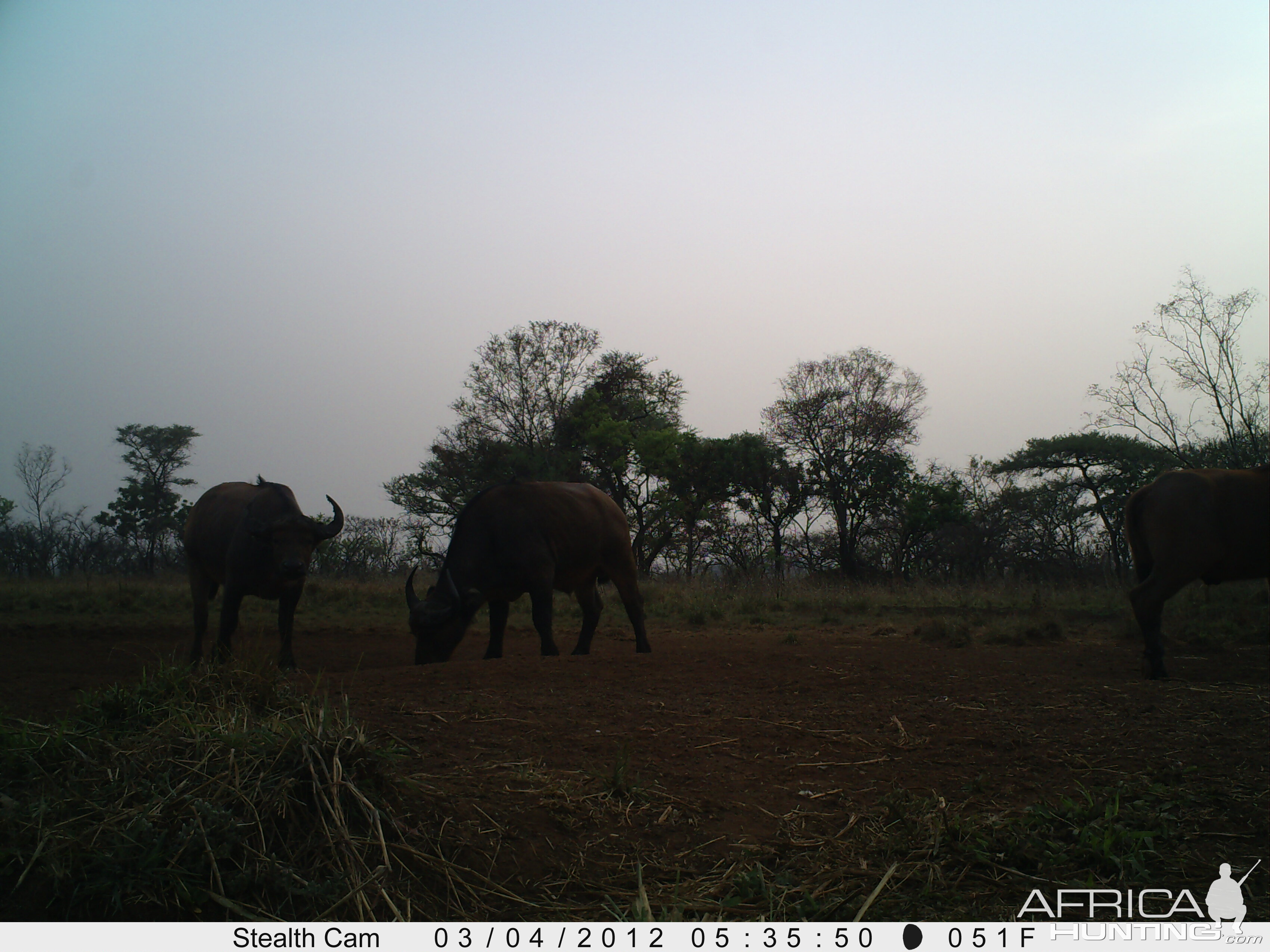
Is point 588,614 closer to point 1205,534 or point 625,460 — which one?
point 1205,534

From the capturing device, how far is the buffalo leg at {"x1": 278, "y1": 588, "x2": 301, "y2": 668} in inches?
288

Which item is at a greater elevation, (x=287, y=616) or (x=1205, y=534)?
(x=1205, y=534)

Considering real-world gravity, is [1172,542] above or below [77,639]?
above

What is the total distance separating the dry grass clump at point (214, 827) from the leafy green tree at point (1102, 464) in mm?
23957

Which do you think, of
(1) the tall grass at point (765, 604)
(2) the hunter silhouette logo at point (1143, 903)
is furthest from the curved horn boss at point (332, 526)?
(2) the hunter silhouette logo at point (1143, 903)

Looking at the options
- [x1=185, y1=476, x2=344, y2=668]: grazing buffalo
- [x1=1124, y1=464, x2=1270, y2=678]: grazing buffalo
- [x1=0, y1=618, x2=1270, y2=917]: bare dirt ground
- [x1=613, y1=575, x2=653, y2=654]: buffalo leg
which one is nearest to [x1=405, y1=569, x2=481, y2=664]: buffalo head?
[x1=0, y1=618, x2=1270, y2=917]: bare dirt ground

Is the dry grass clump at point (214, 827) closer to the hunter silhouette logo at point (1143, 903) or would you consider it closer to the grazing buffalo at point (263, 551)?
the hunter silhouette logo at point (1143, 903)

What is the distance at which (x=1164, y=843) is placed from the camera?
9.27ft

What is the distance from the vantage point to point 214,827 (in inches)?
99.9

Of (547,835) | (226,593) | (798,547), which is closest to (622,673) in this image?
(547,835)

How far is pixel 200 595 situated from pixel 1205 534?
9.84 meters

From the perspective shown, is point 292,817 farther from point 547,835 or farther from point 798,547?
point 798,547

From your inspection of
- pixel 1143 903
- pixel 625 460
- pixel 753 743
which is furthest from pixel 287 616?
pixel 625 460

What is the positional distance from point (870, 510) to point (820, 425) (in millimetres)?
3890
